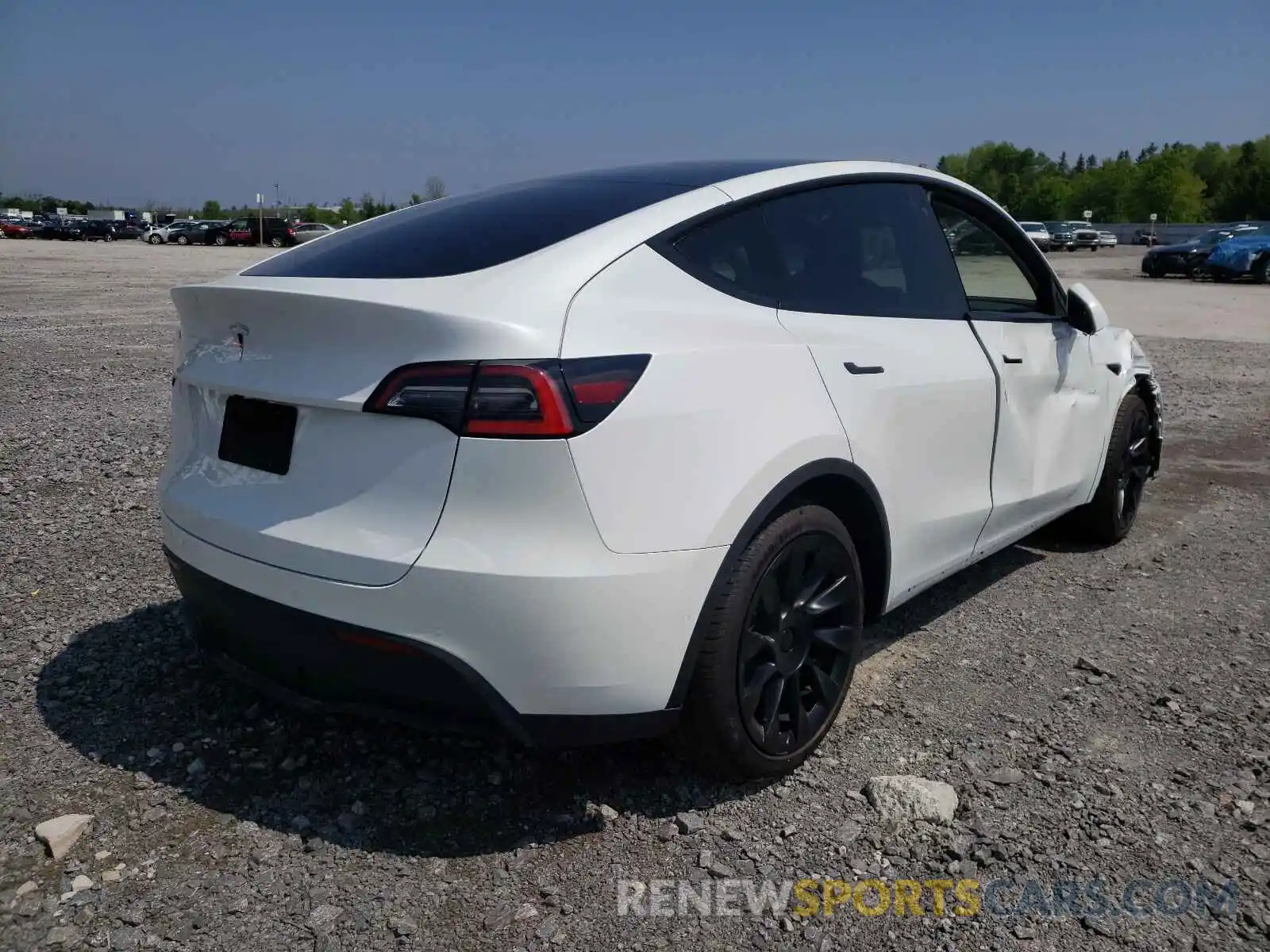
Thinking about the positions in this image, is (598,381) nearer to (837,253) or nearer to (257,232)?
Answer: (837,253)

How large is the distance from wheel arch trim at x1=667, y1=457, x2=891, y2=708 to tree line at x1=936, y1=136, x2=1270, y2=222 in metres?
106

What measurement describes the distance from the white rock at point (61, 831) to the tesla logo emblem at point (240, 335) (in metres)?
1.22

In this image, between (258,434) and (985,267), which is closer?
(258,434)

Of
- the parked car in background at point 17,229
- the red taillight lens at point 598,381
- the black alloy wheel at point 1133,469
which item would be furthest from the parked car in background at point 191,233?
the red taillight lens at point 598,381

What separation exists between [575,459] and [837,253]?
1.39m

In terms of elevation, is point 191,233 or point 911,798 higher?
point 191,233

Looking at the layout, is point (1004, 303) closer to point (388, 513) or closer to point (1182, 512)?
point (1182, 512)

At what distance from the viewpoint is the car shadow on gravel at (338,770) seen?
103 inches

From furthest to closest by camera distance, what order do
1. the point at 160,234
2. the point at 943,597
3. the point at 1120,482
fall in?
the point at 160,234 < the point at 1120,482 < the point at 943,597

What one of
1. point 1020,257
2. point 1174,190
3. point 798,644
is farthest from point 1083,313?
point 1174,190

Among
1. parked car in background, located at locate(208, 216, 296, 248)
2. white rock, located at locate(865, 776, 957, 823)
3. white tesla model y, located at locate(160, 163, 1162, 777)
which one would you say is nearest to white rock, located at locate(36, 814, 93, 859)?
white tesla model y, located at locate(160, 163, 1162, 777)

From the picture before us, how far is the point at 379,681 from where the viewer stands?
2.36 metres

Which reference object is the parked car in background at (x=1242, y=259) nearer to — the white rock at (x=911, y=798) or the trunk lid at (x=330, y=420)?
the white rock at (x=911, y=798)

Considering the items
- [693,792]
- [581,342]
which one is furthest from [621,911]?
[581,342]
